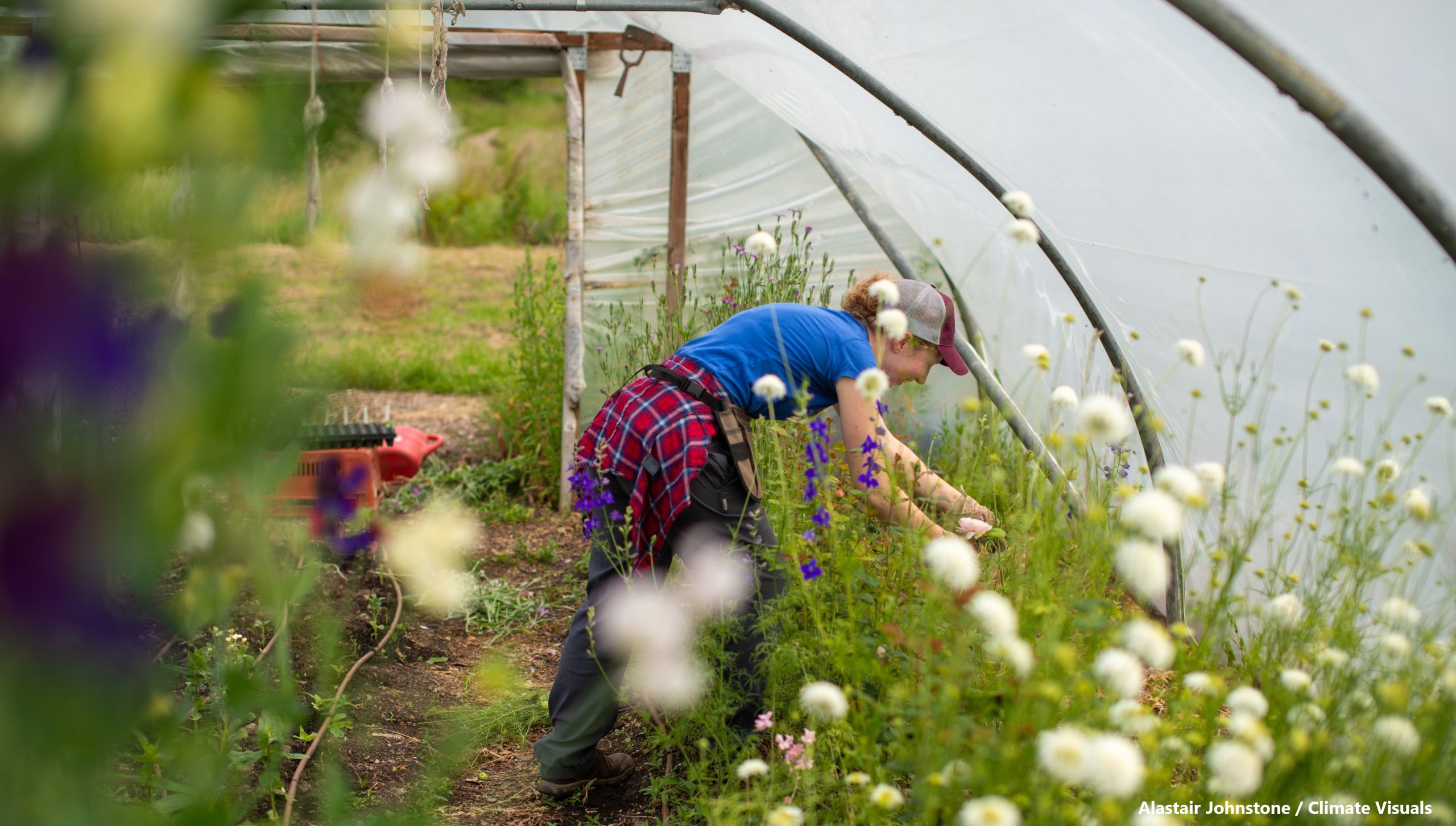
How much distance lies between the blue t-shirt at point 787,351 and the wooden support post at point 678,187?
2176mm

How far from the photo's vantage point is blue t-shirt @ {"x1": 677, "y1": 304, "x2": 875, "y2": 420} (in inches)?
91.2

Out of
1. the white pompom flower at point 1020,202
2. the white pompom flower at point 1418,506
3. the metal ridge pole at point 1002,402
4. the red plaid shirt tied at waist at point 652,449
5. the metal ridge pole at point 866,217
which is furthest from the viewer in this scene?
the metal ridge pole at point 866,217

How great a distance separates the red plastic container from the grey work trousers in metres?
2.31

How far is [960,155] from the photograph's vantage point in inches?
120

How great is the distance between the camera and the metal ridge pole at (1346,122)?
5.76ft

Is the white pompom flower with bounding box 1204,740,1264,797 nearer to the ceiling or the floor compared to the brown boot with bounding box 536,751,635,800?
nearer to the ceiling

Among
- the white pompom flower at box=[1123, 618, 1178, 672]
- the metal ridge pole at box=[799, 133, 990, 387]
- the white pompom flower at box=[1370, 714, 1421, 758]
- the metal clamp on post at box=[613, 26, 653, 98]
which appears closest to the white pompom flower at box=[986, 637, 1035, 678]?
the white pompom flower at box=[1123, 618, 1178, 672]

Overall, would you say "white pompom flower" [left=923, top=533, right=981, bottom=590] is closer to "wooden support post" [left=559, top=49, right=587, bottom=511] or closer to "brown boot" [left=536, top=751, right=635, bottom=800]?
"brown boot" [left=536, top=751, right=635, bottom=800]

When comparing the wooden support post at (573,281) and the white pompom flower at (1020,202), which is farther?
the wooden support post at (573,281)

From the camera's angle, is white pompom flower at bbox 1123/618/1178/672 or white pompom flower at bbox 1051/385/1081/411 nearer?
white pompom flower at bbox 1123/618/1178/672

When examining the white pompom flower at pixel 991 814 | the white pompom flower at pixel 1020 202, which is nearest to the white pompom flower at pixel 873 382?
the white pompom flower at pixel 1020 202

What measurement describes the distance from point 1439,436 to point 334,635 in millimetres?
2264

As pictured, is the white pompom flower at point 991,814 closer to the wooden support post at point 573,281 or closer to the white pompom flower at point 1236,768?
the white pompom flower at point 1236,768

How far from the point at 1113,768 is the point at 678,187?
4.08 metres
